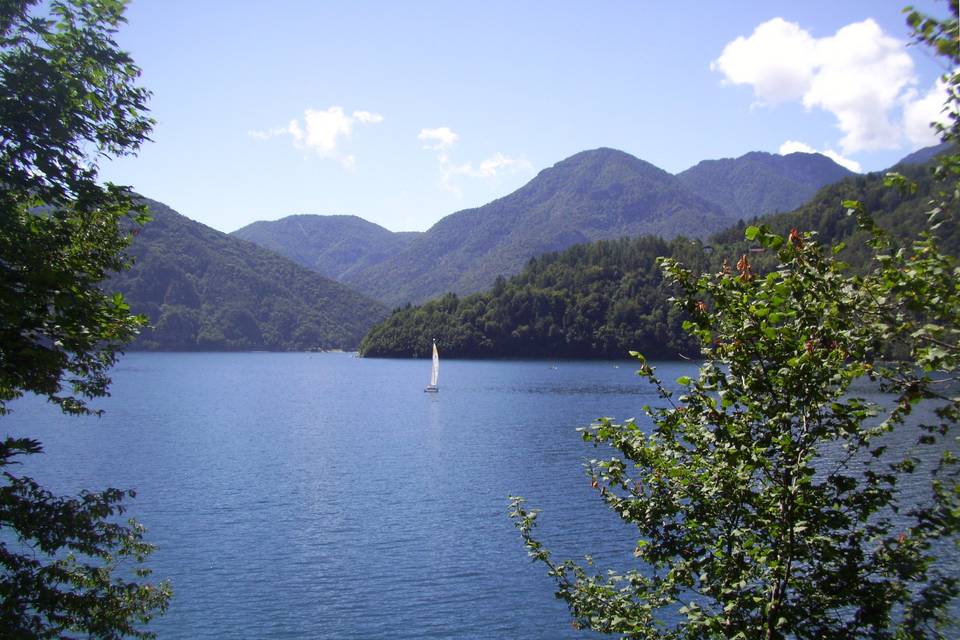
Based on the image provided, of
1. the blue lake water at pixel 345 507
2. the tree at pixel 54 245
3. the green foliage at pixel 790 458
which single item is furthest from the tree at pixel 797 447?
the blue lake water at pixel 345 507

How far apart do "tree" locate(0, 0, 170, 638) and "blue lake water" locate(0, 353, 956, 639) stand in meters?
11.4

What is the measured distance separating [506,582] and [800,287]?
835 inches

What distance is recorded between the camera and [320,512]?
3488 cm

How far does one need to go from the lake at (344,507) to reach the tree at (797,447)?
607 inches

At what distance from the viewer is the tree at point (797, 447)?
597 centimetres

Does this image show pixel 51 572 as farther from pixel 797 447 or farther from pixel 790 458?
pixel 797 447

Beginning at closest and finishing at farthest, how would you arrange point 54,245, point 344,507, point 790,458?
point 790,458
point 54,245
point 344,507

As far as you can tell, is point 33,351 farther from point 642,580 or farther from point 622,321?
point 622,321

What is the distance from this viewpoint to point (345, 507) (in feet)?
118

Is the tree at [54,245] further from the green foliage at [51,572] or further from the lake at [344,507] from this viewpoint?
the lake at [344,507]

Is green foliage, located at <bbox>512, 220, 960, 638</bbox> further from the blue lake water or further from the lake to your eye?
the lake

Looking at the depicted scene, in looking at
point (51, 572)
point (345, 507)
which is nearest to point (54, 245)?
point (51, 572)

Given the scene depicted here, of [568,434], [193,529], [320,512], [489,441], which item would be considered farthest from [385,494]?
[568,434]

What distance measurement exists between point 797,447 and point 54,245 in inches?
382
